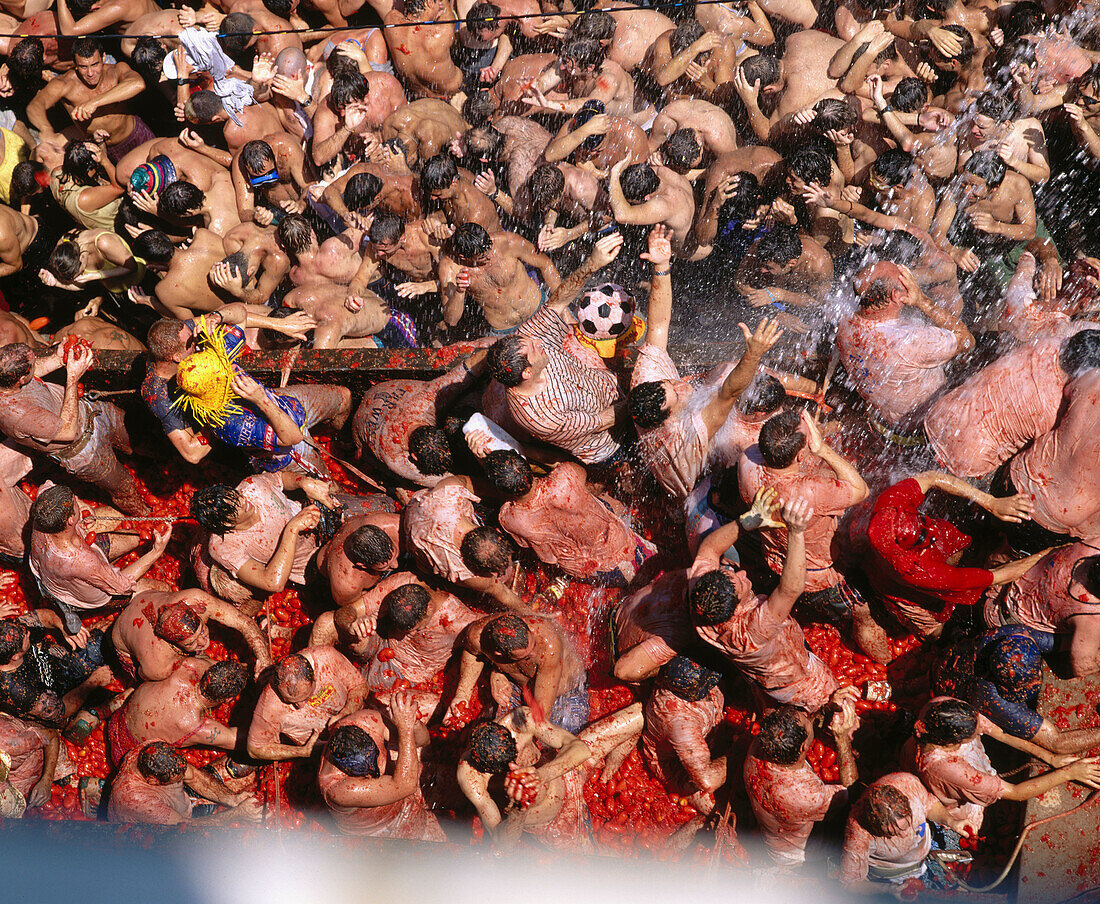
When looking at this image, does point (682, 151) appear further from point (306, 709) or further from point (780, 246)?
point (306, 709)

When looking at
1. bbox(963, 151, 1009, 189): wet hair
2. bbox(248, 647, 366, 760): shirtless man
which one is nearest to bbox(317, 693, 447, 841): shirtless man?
bbox(248, 647, 366, 760): shirtless man

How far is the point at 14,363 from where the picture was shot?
5.90m

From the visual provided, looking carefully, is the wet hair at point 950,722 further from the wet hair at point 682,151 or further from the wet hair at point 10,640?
the wet hair at point 10,640

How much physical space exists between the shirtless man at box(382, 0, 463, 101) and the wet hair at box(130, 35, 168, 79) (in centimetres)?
188

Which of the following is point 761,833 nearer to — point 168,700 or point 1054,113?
point 168,700

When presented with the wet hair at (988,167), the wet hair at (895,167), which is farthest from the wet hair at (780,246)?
the wet hair at (988,167)

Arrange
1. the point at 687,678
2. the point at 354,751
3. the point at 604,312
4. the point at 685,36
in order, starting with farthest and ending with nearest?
the point at 685,36 → the point at 604,312 → the point at 687,678 → the point at 354,751

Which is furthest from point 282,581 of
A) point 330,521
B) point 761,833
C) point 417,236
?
point 761,833

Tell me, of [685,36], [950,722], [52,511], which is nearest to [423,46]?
[685,36]

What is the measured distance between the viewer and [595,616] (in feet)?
19.9

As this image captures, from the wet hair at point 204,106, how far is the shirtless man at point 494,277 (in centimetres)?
225

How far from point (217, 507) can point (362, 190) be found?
251 centimetres

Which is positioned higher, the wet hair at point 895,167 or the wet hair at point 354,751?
the wet hair at point 895,167

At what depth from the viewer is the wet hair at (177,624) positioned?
553cm
